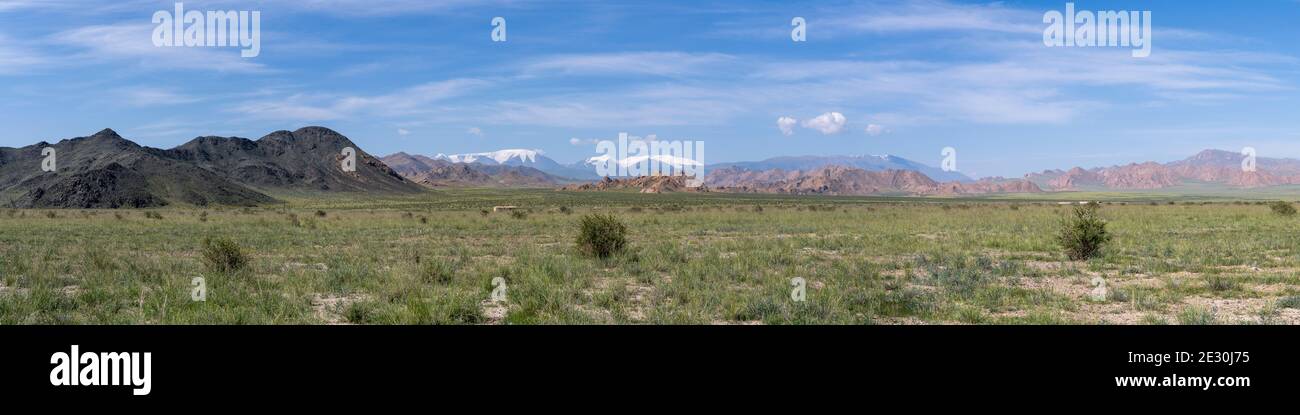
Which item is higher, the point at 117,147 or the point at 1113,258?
the point at 117,147

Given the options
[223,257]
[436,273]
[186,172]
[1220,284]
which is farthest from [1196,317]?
[186,172]

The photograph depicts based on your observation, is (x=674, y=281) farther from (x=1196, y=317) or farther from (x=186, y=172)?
(x=186, y=172)

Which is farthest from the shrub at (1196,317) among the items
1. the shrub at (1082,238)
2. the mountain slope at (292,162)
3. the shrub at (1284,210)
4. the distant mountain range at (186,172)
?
the mountain slope at (292,162)

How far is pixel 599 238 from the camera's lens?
18.4 meters

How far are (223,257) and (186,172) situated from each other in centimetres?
10702

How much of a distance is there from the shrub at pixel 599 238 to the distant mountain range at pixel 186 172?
83.9 metres

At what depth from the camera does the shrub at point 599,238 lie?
18.4m

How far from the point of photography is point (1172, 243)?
2095 cm

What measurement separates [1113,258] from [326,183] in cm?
14631

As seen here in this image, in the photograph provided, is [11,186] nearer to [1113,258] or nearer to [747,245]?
[747,245]

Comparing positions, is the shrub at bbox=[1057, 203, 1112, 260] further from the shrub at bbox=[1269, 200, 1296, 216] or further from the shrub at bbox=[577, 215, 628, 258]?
the shrub at bbox=[1269, 200, 1296, 216]

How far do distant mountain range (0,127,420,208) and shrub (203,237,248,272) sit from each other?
82254 mm
